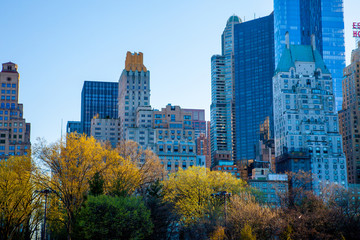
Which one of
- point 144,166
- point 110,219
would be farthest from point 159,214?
point 144,166

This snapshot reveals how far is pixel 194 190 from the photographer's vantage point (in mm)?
98562

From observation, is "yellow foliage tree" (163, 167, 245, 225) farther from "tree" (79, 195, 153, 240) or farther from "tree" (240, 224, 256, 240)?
"tree" (240, 224, 256, 240)

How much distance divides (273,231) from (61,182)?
34.7 m

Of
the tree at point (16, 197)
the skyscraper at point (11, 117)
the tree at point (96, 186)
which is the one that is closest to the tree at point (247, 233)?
the tree at point (96, 186)

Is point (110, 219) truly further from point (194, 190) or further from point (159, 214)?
point (194, 190)

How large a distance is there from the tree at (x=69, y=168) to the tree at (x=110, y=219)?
332 inches

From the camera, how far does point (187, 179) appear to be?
339 feet

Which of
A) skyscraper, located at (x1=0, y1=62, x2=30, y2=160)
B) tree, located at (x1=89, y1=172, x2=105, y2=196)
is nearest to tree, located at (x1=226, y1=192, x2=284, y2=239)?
tree, located at (x1=89, y1=172, x2=105, y2=196)

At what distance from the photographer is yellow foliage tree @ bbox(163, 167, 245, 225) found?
9319cm

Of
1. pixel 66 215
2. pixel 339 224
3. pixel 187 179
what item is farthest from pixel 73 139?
pixel 339 224

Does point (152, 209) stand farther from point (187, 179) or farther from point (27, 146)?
point (27, 146)

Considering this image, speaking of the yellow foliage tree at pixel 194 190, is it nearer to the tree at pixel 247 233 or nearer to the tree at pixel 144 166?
the tree at pixel 144 166

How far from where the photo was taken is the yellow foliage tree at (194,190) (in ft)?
306

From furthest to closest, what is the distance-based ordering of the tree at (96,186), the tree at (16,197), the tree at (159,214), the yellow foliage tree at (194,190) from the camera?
the yellow foliage tree at (194,190)
the tree at (159,214)
the tree at (16,197)
the tree at (96,186)
